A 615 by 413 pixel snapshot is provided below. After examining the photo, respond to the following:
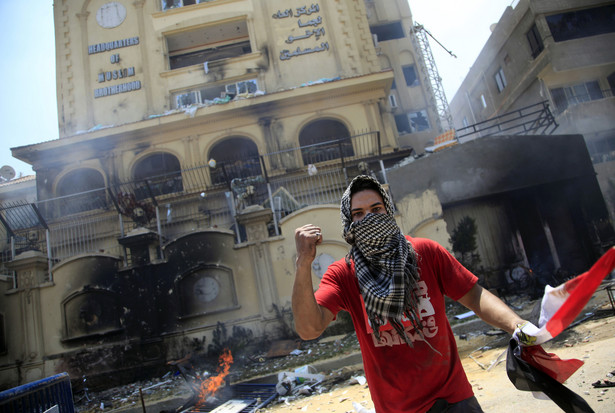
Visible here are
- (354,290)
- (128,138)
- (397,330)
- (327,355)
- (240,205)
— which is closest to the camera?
(397,330)

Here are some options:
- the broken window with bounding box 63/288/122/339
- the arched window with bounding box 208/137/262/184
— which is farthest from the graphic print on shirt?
the arched window with bounding box 208/137/262/184

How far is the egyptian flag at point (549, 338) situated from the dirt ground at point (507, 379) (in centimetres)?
195

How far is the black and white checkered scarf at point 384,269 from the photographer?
168 centimetres

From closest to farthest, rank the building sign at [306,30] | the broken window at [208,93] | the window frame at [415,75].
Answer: the broken window at [208,93], the building sign at [306,30], the window frame at [415,75]

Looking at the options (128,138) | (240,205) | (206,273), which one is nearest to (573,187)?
(240,205)

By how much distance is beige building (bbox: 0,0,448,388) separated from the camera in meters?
8.33

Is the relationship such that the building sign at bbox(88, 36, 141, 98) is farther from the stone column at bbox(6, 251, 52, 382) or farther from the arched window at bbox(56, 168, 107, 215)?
the stone column at bbox(6, 251, 52, 382)

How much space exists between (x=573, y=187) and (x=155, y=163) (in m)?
14.0

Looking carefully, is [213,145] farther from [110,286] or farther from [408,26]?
[408,26]

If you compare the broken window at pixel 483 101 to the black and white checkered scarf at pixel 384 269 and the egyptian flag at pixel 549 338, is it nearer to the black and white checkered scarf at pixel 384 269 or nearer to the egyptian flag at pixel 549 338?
the black and white checkered scarf at pixel 384 269

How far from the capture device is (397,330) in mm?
1695

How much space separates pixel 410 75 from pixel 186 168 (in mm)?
14224

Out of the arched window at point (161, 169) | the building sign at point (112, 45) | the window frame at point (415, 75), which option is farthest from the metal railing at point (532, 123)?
the building sign at point (112, 45)

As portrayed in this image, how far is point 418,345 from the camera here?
1709mm
